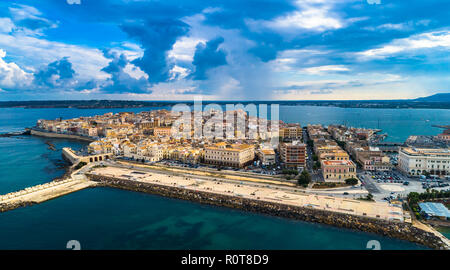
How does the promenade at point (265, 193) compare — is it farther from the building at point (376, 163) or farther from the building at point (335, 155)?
the building at point (376, 163)

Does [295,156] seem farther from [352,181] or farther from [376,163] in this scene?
[376,163]

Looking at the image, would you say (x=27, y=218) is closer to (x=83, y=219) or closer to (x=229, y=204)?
(x=83, y=219)

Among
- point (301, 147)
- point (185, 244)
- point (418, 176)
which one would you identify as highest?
point (301, 147)

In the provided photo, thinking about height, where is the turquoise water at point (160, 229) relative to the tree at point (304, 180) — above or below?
below

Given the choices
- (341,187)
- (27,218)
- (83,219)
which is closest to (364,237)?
(341,187)

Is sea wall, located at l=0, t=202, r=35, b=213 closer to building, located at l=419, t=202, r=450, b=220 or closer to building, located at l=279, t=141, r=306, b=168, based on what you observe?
building, located at l=279, t=141, r=306, b=168

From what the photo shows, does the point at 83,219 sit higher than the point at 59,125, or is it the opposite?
the point at 59,125

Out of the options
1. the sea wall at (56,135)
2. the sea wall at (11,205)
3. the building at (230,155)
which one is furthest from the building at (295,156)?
the sea wall at (56,135)
